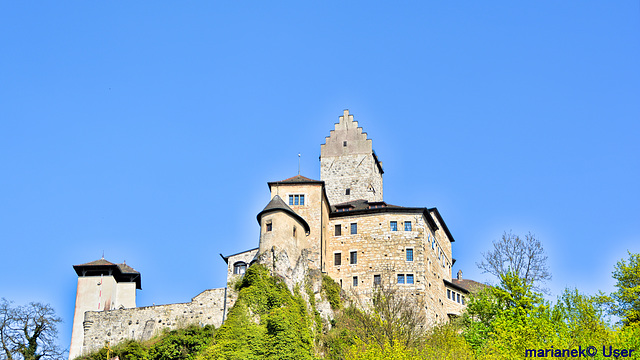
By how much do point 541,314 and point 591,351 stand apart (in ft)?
19.5

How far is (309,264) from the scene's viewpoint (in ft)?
179

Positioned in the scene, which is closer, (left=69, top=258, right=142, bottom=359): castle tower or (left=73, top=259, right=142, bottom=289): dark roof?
(left=69, top=258, right=142, bottom=359): castle tower

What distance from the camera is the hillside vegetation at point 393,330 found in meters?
34.8

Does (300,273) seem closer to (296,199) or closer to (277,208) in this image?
(277,208)

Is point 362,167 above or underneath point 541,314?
above

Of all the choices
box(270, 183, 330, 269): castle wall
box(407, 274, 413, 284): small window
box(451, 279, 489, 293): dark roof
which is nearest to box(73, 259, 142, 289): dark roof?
box(270, 183, 330, 269): castle wall

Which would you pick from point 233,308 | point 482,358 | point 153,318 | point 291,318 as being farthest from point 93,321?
point 482,358

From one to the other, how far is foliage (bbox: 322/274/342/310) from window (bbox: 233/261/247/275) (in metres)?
6.33

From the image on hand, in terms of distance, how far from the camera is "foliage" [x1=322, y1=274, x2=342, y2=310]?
5353 cm

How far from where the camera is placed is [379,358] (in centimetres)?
3675

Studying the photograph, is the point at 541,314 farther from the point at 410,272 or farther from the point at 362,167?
the point at 362,167

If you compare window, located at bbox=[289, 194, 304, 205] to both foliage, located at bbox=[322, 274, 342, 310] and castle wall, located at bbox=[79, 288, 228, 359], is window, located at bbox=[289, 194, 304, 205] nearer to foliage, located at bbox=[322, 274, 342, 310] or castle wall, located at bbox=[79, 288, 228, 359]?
foliage, located at bbox=[322, 274, 342, 310]

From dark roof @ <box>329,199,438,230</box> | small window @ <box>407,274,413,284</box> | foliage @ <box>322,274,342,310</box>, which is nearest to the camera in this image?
foliage @ <box>322,274,342,310</box>

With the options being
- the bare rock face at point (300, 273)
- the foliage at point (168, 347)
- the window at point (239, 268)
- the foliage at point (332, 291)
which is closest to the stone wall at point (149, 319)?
the foliage at point (168, 347)
